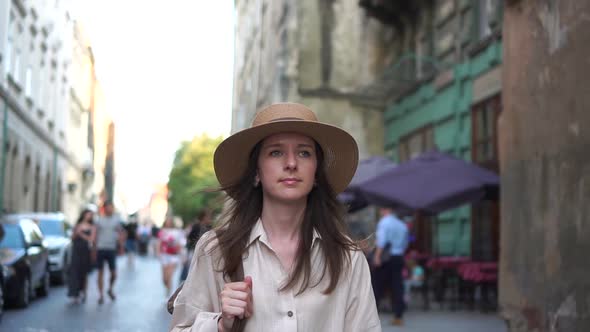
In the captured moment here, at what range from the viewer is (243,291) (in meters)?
2.43

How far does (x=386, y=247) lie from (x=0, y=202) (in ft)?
53.7

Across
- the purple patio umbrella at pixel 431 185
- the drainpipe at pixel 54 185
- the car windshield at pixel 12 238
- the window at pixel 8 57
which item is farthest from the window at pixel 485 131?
the drainpipe at pixel 54 185

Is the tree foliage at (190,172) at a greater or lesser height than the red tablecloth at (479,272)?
greater

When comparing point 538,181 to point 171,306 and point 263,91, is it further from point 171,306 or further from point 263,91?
point 263,91

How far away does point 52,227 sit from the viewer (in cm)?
1964

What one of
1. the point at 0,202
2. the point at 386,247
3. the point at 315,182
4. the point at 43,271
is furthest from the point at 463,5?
the point at 315,182

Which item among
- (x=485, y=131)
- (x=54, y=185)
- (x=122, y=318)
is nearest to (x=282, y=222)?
(x=122, y=318)

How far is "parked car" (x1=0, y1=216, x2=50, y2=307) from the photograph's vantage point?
13297 millimetres

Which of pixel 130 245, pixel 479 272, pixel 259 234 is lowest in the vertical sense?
pixel 130 245

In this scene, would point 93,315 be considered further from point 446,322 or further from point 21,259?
point 446,322

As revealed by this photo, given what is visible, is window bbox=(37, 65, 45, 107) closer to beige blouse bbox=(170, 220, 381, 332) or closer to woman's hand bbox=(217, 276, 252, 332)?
beige blouse bbox=(170, 220, 381, 332)

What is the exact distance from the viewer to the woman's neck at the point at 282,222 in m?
2.72

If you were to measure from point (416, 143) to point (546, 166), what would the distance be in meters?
15.6

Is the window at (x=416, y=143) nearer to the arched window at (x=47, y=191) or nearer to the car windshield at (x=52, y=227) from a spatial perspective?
the car windshield at (x=52, y=227)
